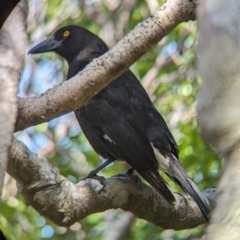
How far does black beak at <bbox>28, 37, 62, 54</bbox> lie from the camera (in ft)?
19.4

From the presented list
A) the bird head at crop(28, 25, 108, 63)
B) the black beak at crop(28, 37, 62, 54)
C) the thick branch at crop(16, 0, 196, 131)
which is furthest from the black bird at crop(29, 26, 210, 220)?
the thick branch at crop(16, 0, 196, 131)

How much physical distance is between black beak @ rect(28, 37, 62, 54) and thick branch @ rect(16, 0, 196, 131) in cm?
278

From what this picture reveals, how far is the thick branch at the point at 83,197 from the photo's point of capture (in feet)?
10.9

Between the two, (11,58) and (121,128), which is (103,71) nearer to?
(11,58)

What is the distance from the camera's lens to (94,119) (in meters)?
5.09

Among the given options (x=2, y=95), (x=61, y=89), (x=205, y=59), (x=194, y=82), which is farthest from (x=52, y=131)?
(x=205, y=59)

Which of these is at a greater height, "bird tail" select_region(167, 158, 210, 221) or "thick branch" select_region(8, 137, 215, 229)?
"thick branch" select_region(8, 137, 215, 229)

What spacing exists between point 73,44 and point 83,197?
9.04ft

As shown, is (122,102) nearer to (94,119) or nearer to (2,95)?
(94,119)

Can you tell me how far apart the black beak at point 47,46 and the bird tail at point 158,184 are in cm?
178

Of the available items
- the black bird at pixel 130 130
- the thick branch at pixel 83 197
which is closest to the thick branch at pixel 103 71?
the thick branch at pixel 83 197

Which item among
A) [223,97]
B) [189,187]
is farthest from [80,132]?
[223,97]

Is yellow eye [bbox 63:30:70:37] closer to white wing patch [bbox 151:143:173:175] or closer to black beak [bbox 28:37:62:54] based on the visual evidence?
black beak [bbox 28:37:62:54]

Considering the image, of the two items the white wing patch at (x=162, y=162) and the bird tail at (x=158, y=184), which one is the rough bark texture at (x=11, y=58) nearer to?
the bird tail at (x=158, y=184)
